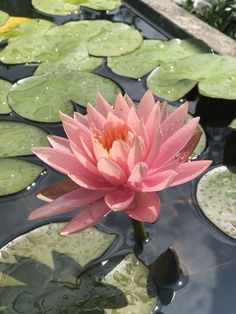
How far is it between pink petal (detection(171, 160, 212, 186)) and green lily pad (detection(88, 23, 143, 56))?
904mm

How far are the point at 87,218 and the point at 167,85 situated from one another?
30.7 inches

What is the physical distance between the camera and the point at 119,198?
945 mm

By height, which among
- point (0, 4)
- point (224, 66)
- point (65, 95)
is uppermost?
point (224, 66)

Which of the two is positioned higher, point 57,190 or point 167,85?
point 57,190

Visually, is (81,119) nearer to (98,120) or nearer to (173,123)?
(98,120)

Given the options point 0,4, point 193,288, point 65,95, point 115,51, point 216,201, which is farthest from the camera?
point 0,4

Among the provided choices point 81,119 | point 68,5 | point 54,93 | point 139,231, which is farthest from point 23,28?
point 139,231

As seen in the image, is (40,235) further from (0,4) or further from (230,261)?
(0,4)

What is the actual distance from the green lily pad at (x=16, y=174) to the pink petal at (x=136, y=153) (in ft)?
1.55

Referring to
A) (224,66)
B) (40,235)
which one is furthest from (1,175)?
(224,66)

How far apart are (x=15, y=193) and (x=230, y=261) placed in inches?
20.7

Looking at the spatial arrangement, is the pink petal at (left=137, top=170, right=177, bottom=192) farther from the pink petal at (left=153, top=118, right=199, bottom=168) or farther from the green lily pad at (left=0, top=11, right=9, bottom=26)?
the green lily pad at (left=0, top=11, right=9, bottom=26)

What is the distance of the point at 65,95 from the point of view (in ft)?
5.32

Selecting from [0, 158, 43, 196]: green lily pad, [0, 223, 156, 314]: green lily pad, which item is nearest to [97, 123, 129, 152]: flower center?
[0, 223, 156, 314]: green lily pad
